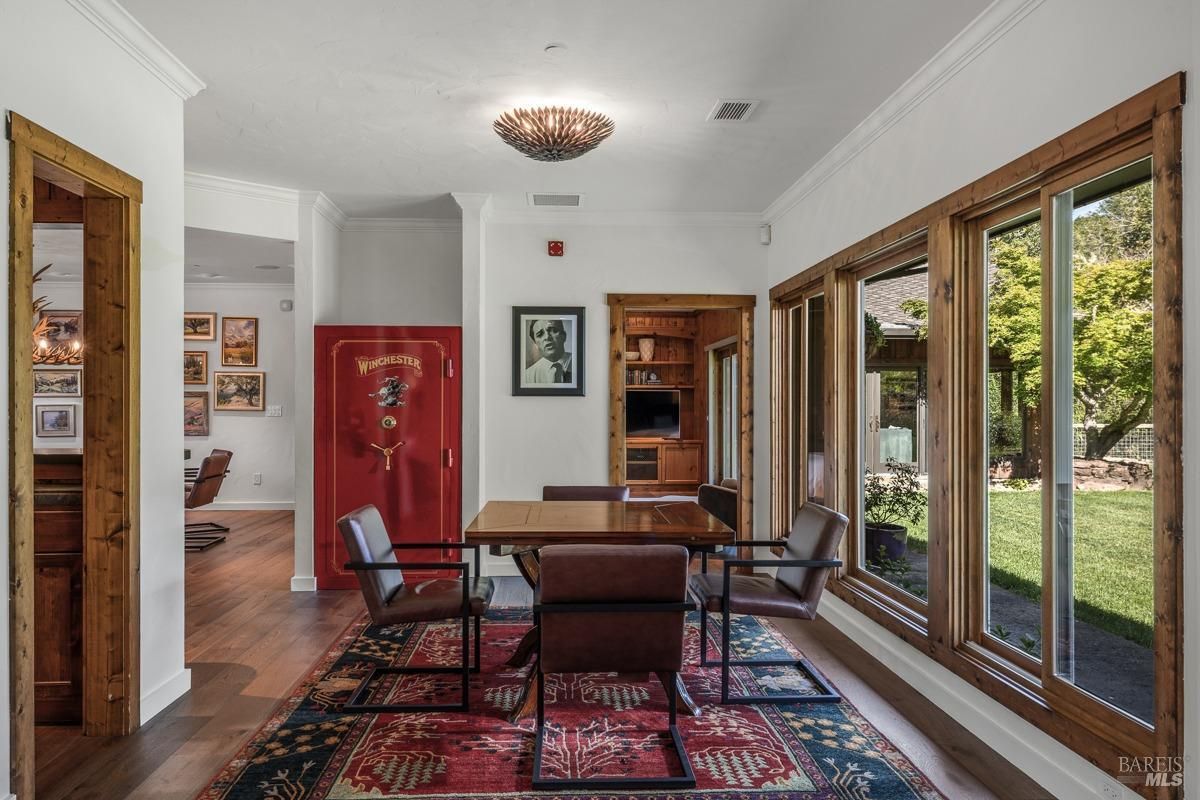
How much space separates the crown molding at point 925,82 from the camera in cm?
265

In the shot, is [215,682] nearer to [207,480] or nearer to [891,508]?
[891,508]

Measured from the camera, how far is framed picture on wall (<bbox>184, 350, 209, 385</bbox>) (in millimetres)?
8516

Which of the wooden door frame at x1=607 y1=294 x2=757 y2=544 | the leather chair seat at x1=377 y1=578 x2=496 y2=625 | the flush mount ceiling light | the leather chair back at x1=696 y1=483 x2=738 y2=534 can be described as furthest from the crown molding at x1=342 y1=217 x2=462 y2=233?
the leather chair seat at x1=377 y1=578 x2=496 y2=625

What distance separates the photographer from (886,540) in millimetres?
4047

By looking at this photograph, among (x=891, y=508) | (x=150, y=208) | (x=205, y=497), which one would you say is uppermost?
(x=150, y=208)

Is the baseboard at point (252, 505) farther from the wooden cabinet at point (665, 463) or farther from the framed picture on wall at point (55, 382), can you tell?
the wooden cabinet at point (665, 463)

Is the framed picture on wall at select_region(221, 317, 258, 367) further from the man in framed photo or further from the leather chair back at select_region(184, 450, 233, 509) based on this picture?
the man in framed photo

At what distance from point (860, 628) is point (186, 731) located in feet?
10.6

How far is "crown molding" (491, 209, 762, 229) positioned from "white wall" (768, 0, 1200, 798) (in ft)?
4.97

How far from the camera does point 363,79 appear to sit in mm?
3314

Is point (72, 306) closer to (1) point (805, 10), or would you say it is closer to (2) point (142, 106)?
(2) point (142, 106)

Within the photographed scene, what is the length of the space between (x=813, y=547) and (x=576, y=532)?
1.07 m

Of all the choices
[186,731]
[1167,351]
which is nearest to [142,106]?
[186,731]

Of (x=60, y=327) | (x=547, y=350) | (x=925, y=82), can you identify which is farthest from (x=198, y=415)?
(x=925, y=82)
